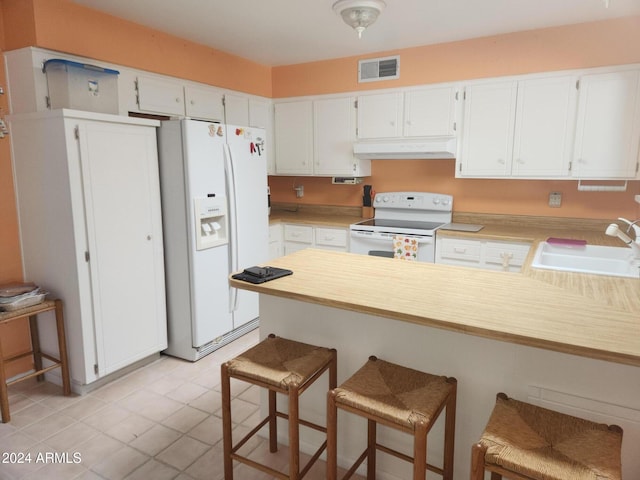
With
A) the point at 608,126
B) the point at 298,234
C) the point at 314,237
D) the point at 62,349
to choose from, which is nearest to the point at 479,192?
the point at 608,126

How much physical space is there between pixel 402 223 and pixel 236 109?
6.66ft

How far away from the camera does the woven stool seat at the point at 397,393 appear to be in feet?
4.69

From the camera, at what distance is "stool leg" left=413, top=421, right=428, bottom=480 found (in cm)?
137

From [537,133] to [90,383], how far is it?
12.5ft

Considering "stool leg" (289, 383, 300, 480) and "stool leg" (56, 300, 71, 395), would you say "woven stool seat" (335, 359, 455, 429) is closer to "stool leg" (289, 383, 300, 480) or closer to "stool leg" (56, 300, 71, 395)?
"stool leg" (289, 383, 300, 480)

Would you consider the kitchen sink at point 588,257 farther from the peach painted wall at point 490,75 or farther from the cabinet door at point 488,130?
the cabinet door at point 488,130

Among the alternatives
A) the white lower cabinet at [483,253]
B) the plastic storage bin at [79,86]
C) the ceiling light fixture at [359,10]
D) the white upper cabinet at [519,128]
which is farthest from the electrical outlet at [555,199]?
the plastic storage bin at [79,86]

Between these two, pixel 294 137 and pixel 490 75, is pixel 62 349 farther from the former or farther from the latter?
pixel 490 75

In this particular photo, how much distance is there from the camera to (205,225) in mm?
3172

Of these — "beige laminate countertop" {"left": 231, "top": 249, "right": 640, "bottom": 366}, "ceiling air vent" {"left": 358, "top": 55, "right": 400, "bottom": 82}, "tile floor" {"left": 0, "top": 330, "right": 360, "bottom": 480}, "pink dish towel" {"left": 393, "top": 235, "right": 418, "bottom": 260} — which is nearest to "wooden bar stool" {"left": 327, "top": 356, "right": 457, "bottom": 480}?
"beige laminate countertop" {"left": 231, "top": 249, "right": 640, "bottom": 366}

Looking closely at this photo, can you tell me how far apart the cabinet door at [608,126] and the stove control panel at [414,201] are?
115 centimetres

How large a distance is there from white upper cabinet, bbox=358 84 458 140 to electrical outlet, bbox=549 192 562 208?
3.35 ft

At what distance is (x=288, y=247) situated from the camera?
4527mm

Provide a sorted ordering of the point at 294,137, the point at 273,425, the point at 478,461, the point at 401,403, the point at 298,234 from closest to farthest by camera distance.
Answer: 1. the point at 478,461
2. the point at 401,403
3. the point at 273,425
4. the point at 298,234
5. the point at 294,137
